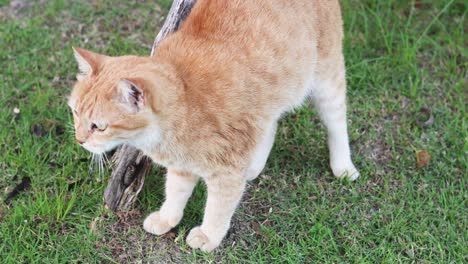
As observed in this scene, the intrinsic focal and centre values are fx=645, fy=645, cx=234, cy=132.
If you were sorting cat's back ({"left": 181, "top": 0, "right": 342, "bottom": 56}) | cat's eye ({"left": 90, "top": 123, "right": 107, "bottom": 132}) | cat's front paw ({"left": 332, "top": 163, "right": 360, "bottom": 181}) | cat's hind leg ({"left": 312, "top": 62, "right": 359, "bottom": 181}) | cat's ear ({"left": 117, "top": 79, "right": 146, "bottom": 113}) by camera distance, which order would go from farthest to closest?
cat's front paw ({"left": 332, "top": 163, "right": 360, "bottom": 181}) → cat's hind leg ({"left": 312, "top": 62, "right": 359, "bottom": 181}) → cat's back ({"left": 181, "top": 0, "right": 342, "bottom": 56}) → cat's eye ({"left": 90, "top": 123, "right": 107, "bottom": 132}) → cat's ear ({"left": 117, "top": 79, "right": 146, "bottom": 113})

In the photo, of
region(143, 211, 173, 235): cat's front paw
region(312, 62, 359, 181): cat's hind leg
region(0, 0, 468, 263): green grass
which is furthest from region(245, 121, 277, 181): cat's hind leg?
region(143, 211, 173, 235): cat's front paw

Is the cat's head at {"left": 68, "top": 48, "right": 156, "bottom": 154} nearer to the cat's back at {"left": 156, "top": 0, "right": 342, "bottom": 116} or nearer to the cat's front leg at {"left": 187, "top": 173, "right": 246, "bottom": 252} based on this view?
the cat's back at {"left": 156, "top": 0, "right": 342, "bottom": 116}

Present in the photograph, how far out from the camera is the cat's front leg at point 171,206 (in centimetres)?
296

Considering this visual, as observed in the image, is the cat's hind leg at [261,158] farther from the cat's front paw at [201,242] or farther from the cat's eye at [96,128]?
the cat's eye at [96,128]

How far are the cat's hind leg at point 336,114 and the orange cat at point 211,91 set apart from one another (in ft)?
0.04

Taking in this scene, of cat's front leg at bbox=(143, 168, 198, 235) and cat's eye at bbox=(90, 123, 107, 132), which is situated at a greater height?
cat's eye at bbox=(90, 123, 107, 132)

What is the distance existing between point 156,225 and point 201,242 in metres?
0.24

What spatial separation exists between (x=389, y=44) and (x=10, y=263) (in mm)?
2660

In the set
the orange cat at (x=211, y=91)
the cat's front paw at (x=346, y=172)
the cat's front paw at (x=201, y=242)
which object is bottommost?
the cat's front paw at (x=346, y=172)

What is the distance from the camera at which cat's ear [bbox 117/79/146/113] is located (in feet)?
7.38

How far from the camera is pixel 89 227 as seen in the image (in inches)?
120

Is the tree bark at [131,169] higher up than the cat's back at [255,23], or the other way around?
the cat's back at [255,23]

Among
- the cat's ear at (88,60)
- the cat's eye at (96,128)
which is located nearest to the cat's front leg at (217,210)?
the cat's eye at (96,128)

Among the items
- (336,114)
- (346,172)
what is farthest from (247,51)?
(346,172)
